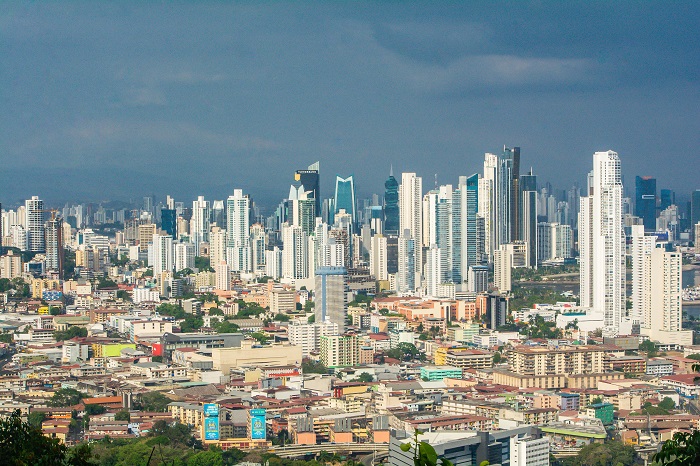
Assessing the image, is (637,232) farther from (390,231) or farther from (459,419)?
(390,231)

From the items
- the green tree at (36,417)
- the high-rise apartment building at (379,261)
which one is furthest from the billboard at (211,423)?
the high-rise apartment building at (379,261)

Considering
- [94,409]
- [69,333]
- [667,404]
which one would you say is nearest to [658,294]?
[667,404]

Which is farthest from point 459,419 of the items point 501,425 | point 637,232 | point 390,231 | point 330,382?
point 390,231

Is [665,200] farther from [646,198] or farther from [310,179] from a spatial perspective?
[310,179]

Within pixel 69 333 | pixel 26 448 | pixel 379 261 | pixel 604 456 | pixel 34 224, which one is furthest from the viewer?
pixel 34 224

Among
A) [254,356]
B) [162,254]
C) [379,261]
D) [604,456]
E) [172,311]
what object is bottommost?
[604,456]

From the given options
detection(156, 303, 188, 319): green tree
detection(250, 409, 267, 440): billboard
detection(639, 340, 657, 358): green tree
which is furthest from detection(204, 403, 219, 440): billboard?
detection(156, 303, 188, 319): green tree
